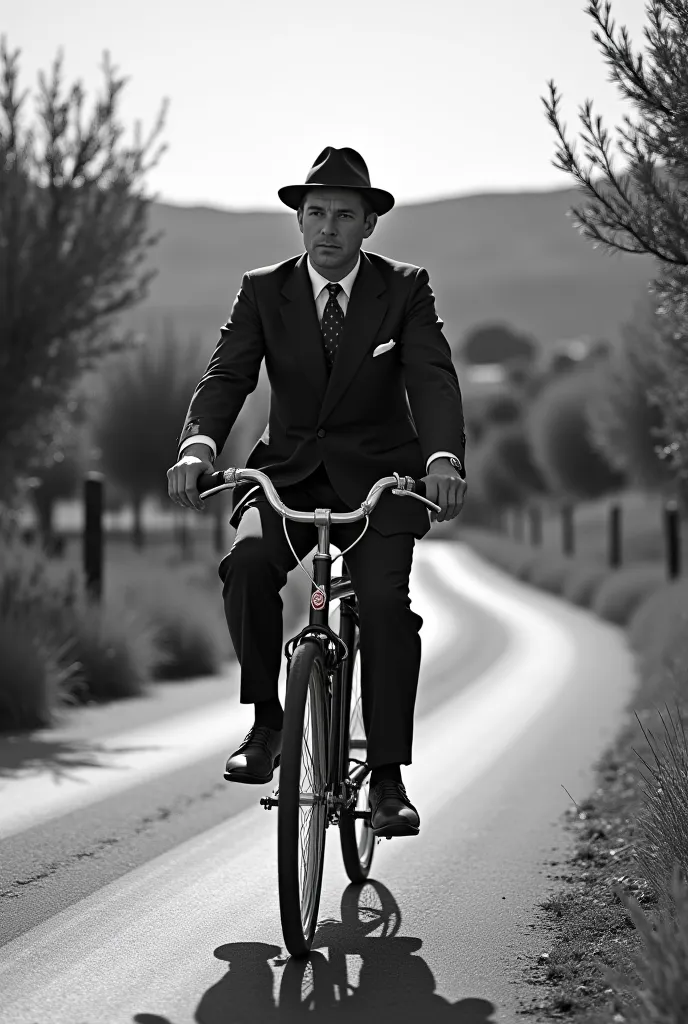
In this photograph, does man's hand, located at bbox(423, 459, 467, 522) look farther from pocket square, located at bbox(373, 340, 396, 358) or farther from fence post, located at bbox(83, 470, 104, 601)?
fence post, located at bbox(83, 470, 104, 601)

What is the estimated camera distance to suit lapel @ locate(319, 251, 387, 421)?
5.05 metres

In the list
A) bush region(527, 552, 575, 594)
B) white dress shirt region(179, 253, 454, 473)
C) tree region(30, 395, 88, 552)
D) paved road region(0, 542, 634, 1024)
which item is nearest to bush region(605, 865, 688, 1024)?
paved road region(0, 542, 634, 1024)

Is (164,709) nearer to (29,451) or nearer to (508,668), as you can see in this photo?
(29,451)

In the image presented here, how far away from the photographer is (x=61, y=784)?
785cm

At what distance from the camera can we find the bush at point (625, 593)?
24.5 m

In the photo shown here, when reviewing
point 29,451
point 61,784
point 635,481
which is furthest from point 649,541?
point 61,784

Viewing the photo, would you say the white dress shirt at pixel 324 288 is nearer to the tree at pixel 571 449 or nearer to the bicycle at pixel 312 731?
the bicycle at pixel 312 731

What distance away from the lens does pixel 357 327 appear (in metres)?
5.10

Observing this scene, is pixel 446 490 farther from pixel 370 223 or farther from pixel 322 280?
pixel 370 223

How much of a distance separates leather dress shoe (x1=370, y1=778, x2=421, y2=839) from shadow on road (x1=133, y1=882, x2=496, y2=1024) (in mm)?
361

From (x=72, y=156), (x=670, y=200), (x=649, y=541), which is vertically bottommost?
(x=649, y=541)

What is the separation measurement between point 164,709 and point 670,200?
6.63m

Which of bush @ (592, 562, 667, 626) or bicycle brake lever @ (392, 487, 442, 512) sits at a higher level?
bicycle brake lever @ (392, 487, 442, 512)

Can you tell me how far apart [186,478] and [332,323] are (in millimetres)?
824
